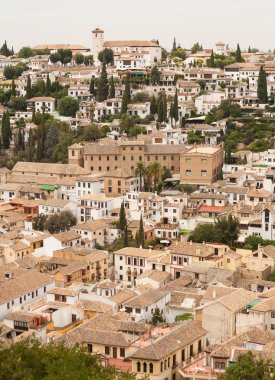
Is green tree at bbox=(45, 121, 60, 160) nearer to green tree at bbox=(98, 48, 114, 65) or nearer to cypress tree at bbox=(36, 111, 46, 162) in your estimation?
cypress tree at bbox=(36, 111, 46, 162)

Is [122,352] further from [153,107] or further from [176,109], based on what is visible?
[153,107]

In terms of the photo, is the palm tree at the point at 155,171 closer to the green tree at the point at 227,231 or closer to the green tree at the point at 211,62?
the green tree at the point at 227,231

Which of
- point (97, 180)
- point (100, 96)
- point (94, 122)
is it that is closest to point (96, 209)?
point (97, 180)

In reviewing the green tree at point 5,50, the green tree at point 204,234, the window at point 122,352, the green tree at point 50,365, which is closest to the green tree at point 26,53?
the green tree at point 5,50

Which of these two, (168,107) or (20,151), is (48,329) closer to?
(20,151)

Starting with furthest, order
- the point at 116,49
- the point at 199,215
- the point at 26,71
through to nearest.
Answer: the point at 116,49 → the point at 26,71 → the point at 199,215

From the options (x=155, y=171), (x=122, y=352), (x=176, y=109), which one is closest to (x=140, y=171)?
(x=155, y=171)

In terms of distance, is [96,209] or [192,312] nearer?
[192,312]
